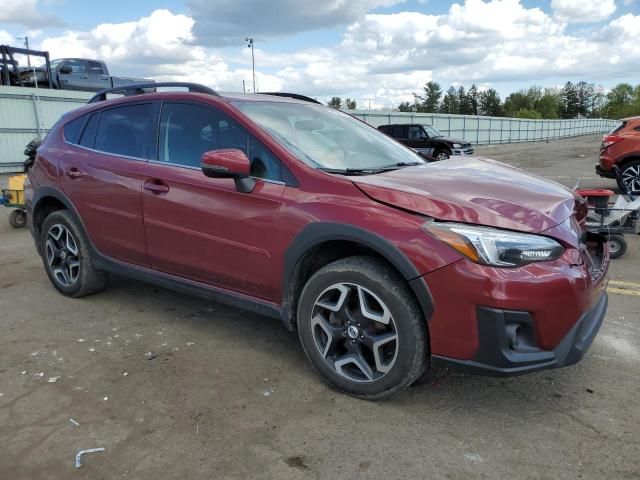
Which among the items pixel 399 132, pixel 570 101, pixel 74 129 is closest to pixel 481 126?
pixel 399 132

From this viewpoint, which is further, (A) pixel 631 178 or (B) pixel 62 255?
(A) pixel 631 178

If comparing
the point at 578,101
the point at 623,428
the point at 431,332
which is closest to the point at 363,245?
the point at 431,332

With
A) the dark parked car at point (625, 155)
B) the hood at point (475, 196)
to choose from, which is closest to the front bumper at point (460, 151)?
the dark parked car at point (625, 155)

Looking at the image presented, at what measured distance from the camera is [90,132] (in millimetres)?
4289

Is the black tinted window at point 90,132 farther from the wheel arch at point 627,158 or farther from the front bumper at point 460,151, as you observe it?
the front bumper at point 460,151

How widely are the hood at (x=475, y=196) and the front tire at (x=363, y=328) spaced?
1.23 ft

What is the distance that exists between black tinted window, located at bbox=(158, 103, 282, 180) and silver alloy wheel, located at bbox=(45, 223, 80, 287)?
4.54 feet

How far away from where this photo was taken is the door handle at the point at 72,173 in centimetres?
419

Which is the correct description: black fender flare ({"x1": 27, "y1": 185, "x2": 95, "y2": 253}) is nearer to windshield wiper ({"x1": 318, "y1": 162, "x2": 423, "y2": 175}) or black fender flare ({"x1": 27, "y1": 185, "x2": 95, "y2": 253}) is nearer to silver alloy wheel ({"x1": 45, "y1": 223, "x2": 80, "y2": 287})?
silver alloy wheel ({"x1": 45, "y1": 223, "x2": 80, "y2": 287})

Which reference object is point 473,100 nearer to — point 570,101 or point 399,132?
point 570,101

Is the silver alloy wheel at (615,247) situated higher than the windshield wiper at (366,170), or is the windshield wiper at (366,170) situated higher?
the windshield wiper at (366,170)

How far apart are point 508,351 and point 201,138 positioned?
7.46ft

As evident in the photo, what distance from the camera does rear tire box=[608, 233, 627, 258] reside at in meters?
5.69

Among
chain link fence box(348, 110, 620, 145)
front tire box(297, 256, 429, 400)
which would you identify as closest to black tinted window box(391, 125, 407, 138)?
chain link fence box(348, 110, 620, 145)
